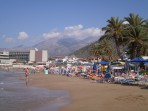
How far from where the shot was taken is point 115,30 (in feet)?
136

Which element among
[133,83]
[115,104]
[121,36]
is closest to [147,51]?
[121,36]

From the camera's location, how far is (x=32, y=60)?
538 feet

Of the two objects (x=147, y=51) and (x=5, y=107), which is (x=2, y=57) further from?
(x=5, y=107)

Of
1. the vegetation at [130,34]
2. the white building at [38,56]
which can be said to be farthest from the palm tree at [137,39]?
the white building at [38,56]

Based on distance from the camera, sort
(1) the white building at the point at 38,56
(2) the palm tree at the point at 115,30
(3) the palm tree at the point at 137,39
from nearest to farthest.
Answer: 1. (3) the palm tree at the point at 137,39
2. (2) the palm tree at the point at 115,30
3. (1) the white building at the point at 38,56

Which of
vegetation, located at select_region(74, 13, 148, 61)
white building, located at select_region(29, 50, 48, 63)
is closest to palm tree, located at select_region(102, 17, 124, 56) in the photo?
vegetation, located at select_region(74, 13, 148, 61)

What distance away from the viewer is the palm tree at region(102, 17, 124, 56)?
40.9 metres

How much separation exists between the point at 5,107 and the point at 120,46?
111 ft

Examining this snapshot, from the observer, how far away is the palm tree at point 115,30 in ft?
134

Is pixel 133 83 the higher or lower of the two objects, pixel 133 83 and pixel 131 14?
the lower

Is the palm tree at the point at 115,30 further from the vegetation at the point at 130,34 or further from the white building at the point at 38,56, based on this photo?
the white building at the point at 38,56

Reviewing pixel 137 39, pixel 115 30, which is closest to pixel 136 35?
pixel 137 39

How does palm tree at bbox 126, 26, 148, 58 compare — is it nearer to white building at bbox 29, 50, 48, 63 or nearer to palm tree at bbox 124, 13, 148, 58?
palm tree at bbox 124, 13, 148, 58

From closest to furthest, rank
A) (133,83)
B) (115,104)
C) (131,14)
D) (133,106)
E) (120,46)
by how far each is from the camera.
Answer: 1. (133,106)
2. (115,104)
3. (133,83)
4. (131,14)
5. (120,46)
